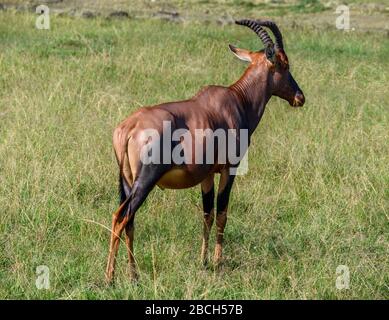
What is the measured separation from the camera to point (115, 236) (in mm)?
5223

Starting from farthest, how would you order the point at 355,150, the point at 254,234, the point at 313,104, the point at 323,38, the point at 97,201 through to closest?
the point at 323,38
the point at 313,104
the point at 355,150
the point at 97,201
the point at 254,234

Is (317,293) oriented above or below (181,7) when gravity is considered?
above

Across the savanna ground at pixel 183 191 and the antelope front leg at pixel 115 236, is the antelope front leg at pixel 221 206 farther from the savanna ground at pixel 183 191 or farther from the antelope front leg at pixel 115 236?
the antelope front leg at pixel 115 236

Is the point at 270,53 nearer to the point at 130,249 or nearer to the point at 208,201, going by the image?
the point at 208,201

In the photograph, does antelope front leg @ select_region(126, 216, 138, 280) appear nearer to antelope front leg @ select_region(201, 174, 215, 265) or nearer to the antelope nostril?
antelope front leg @ select_region(201, 174, 215, 265)

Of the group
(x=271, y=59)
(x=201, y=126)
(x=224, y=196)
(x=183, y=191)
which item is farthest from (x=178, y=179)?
(x=183, y=191)

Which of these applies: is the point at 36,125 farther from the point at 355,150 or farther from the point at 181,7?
the point at 181,7

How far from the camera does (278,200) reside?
705 centimetres

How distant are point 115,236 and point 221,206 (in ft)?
3.13

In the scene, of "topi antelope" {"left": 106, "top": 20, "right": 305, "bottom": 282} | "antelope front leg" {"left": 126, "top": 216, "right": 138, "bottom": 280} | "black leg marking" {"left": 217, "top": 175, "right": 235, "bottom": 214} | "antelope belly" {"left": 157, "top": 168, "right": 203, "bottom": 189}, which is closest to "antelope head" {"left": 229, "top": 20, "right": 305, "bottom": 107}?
"topi antelope" {"left": 106, "top": 20, "right": 305, "bottom": 282}

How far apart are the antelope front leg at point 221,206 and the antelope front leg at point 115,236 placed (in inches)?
32.8

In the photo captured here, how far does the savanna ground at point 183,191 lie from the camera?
544 centimetres

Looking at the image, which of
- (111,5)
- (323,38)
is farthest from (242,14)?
(323,38)

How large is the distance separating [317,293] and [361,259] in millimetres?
715
